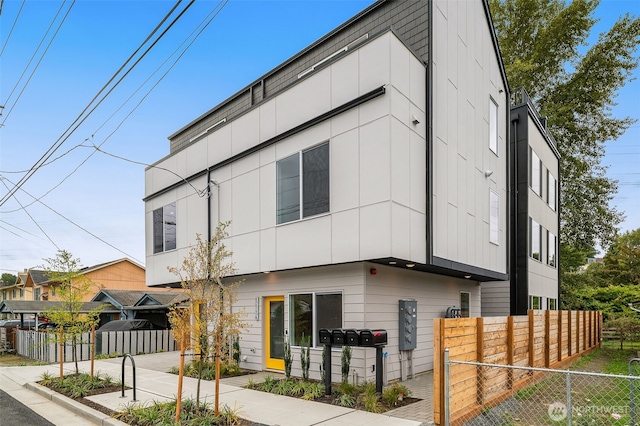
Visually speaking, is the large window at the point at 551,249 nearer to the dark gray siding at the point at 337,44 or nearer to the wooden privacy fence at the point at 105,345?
the dark gray siding at the point at 337,44

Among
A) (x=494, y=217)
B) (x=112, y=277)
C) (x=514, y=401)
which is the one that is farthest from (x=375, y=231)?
(x=112, y=277)

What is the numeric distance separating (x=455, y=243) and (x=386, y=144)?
12.1 ft

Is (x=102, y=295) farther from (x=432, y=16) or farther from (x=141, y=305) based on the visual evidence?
(x=432, y=16)

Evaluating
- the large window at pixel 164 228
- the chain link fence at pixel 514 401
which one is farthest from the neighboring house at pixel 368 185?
the chain link fence at pixel 514 401

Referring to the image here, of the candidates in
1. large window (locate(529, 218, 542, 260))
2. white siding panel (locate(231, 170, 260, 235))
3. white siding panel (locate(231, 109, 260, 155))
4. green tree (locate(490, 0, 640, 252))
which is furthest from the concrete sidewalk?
green tree (locate(490, 0, 640, 252))

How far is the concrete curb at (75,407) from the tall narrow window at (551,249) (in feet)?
59.7

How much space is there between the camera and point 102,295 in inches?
1022

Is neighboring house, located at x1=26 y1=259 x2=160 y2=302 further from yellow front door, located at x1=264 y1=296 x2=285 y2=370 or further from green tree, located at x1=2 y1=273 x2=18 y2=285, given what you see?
green tree, located at x1=2 y1=273 x2=18 y2=285

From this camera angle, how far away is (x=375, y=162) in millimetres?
9172

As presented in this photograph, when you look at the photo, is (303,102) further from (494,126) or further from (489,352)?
(494,126)

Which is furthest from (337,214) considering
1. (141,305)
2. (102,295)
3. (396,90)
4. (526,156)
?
(102,295)

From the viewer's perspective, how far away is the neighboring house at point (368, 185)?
937 centimetres

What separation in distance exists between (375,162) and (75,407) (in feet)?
23.9

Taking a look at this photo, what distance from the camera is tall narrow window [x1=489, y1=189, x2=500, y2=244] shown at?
13.8m
